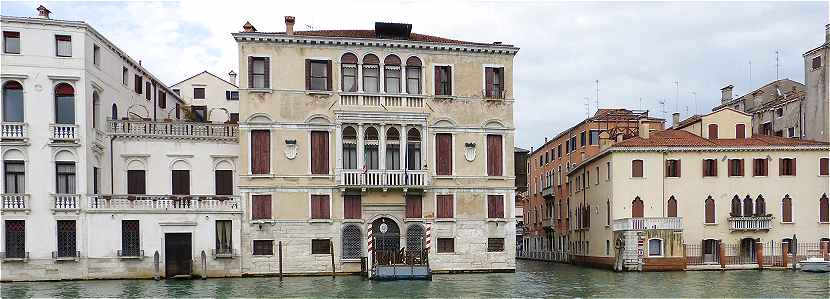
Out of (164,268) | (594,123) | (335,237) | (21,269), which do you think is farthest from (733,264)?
(21,269)

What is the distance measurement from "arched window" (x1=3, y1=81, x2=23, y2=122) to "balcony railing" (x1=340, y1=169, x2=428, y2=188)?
12065 mm

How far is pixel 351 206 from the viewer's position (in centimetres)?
3447

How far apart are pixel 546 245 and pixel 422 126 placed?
25720mm

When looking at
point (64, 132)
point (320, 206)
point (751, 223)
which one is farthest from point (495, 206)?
point (64, 132)

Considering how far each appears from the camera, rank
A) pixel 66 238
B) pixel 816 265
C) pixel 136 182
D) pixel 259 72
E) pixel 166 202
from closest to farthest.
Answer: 1. pixel 66 238
2. pixel 166 202
3. pixel 136 182
4. pixel 259 72
5. pixel 816 265

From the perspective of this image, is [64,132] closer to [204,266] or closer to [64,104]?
[64,104]

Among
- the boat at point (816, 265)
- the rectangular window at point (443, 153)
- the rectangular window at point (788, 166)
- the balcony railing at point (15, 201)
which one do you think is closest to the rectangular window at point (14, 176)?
the balcony railing at point (15, 201)

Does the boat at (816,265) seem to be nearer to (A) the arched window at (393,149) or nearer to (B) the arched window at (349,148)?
(A) the arched window at (393,149)

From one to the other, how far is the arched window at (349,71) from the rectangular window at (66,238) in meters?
11.6

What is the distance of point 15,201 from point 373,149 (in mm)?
13399

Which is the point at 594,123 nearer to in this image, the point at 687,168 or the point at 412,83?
the point at 687,168

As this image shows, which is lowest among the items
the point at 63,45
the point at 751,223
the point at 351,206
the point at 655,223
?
the point at 751,223

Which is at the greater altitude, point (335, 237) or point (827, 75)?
point (827, 75)

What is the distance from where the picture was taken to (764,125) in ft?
158
